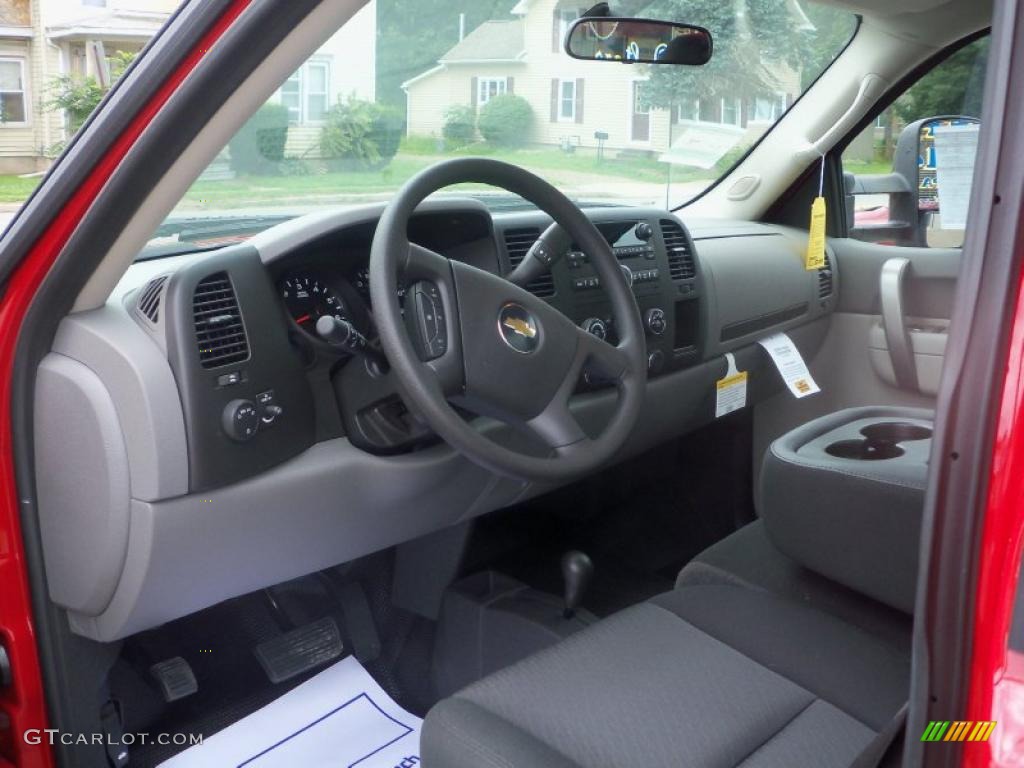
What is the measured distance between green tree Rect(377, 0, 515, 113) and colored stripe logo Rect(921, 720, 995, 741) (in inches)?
63.9

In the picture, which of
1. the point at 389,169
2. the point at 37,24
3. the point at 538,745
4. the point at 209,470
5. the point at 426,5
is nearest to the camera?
the point at 538,745

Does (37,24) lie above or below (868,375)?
above

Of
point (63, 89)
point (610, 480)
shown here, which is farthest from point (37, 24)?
point (610, 480)

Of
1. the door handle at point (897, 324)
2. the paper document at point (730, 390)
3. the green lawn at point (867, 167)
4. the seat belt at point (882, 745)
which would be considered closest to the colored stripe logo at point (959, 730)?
the seat belt at point (882, 745)

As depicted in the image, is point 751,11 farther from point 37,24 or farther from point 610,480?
point 37,24

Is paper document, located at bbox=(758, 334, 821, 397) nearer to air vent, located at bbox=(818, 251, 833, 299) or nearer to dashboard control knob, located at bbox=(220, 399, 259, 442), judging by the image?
air vent, located at bbox=(818, 251, 833, 299)

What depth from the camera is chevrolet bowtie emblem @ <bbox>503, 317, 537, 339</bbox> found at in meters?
1.80

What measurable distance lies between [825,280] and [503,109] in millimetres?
1276

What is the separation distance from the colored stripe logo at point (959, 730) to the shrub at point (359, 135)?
1532 millimetres

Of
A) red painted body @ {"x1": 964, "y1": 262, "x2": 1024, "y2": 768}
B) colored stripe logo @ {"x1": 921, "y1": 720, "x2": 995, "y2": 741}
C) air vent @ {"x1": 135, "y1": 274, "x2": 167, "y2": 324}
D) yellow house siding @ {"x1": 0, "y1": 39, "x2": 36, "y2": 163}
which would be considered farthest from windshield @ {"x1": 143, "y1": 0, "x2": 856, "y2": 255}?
colored stripe logo @ {"x1": 921, "y1": 720, "x2": 995, "y2": 741}

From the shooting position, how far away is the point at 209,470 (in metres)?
1.69

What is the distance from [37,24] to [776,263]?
2107mm

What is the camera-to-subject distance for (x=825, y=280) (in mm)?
3301

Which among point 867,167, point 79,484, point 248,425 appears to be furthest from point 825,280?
point 79,484
